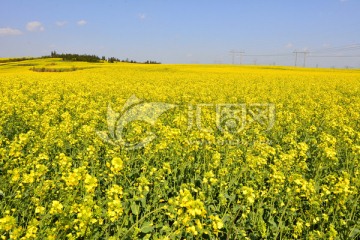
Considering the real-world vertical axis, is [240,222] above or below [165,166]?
below

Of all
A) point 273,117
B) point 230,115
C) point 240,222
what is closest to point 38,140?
point 240,222

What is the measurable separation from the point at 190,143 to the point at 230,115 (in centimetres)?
418

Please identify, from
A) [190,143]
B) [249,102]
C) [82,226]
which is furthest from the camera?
[249,102]

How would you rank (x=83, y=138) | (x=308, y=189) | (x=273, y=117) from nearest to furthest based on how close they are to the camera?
(x=308, y=189) → (x=83, y=138) → (x=273, y=117)

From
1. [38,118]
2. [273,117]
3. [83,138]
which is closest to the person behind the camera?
[83,138]

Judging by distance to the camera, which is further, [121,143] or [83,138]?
[83,138]

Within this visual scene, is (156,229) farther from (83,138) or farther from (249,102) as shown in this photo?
(249,102)

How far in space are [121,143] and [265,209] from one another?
2.48 meters

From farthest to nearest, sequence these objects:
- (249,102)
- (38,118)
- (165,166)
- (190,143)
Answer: (249,102), (38,118), (190,143), (165,166)

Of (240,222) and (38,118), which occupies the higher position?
(38,118)

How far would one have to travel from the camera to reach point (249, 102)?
1130 centimetres

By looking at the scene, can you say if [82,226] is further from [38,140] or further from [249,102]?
[249,102]

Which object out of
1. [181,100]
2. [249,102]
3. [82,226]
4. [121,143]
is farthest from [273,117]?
[82,226]

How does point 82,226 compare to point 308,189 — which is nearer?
point 82,226
